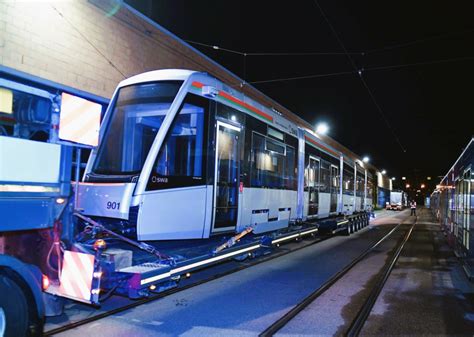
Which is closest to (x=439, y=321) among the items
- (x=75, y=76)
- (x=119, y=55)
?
(x=75, y=76)

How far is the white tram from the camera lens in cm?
602

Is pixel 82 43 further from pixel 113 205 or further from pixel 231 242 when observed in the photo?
pixel 231 242

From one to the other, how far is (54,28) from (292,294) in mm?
8739

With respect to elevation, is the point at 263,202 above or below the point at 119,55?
below

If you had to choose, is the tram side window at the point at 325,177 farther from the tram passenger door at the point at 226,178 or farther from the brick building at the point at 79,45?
the tram passenger door at the point at 226,178

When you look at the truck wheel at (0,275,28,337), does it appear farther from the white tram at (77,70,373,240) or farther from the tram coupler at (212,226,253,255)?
the tram coupler at (212,226,253,255)

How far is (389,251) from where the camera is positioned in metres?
14.0

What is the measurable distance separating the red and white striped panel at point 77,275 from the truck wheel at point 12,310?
0.55 m

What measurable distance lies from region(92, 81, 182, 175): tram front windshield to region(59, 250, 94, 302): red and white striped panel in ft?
6.57

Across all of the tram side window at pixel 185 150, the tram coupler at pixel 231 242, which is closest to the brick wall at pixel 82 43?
the tram side window at pixel 185 150

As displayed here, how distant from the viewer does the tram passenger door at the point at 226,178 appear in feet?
24.4

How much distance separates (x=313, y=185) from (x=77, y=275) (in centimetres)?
1063

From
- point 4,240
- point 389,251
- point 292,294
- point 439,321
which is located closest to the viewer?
point 4,240

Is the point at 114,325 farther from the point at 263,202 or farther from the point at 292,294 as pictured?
the point at 263,202
